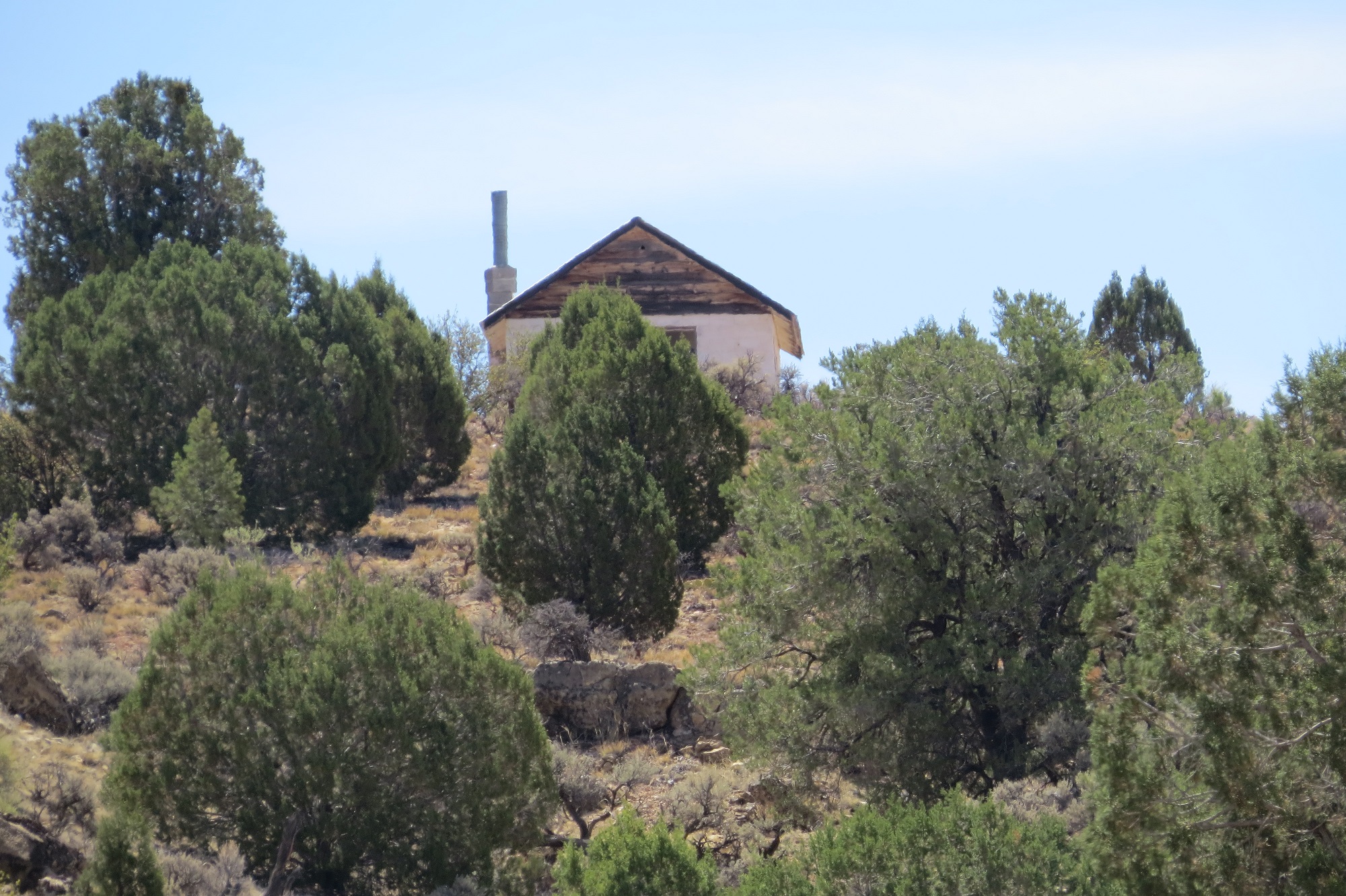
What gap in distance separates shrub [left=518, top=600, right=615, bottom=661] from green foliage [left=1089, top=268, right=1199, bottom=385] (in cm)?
1575

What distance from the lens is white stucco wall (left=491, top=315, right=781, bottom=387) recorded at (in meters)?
31.7

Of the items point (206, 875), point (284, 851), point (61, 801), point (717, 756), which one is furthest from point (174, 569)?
point (206, 875)

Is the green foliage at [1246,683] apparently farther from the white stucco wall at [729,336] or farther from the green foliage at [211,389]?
the white stucco wall at [729,336]

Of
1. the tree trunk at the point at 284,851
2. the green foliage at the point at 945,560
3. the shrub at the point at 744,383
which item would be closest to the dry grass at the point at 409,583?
the green foliage at the point at 945,560

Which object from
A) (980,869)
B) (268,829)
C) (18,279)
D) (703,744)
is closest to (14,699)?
(268,829)

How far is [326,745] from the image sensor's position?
10.4m

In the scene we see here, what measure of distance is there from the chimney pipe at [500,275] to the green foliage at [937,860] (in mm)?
30947

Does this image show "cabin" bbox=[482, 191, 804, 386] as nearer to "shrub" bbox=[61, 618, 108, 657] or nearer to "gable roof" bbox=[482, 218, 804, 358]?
"gable roof" bbox=[482, 218, 804, 358]

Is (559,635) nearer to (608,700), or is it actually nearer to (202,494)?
(608,700)

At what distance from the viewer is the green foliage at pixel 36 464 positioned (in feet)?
66.4

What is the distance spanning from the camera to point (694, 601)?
19031mm

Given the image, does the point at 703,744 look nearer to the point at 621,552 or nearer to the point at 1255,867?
the point at 621,552

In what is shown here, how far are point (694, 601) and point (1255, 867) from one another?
1155 centimetres

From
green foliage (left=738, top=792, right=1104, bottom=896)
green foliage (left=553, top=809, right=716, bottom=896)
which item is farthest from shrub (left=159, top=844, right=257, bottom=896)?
green foliage (left=738, top=792, right=1104, bottom=896)
